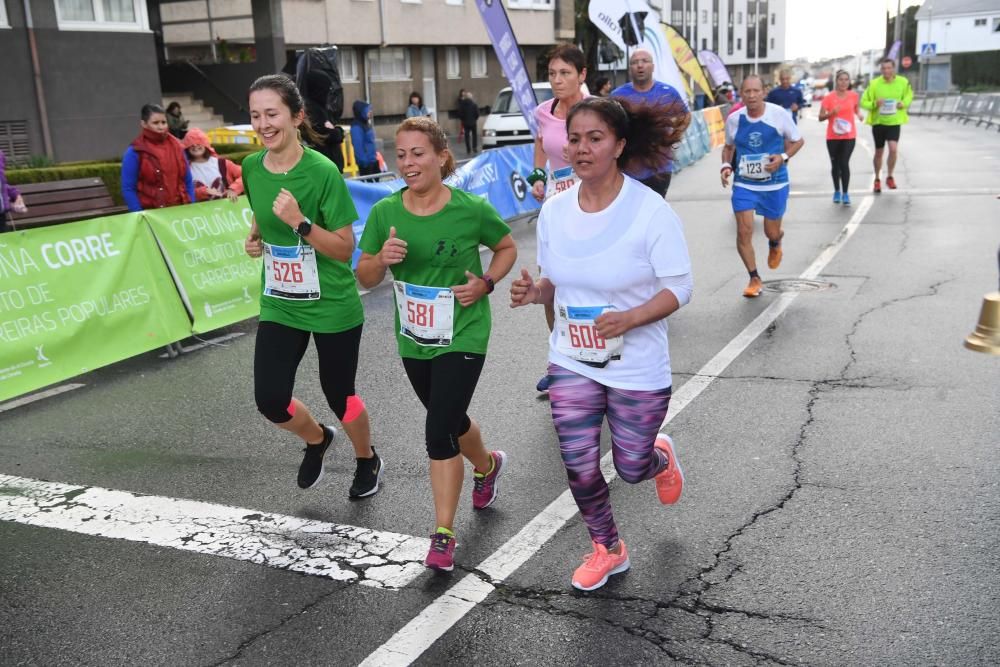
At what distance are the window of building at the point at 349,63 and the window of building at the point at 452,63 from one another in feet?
17.7

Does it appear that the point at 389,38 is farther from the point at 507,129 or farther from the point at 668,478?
the point at 668,478

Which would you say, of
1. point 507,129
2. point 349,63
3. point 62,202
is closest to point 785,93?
point 507,129

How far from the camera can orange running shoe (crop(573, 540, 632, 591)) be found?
3848 millimetres

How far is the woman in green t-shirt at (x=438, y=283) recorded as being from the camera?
4090mm

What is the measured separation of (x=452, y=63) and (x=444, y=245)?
1452 inches

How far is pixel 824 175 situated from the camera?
19.9 m

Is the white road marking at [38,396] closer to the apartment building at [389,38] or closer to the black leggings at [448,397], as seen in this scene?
the black leggings at [448,397]

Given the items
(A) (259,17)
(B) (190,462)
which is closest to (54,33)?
(A) (259,17)

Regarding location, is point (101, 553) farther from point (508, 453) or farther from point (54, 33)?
point (54, 33)

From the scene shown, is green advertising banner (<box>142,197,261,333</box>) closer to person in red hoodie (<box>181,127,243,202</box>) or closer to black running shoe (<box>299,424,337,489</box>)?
person in red hoodie (<box>181,127,243,202</box>)

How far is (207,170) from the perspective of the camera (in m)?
10.1

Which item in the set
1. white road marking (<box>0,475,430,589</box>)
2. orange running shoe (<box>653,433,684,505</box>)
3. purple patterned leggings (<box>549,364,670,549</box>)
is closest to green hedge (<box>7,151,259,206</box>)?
white road marking (<box>0,475,430,589</box>)

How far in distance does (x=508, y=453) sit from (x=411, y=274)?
1613 millimetres

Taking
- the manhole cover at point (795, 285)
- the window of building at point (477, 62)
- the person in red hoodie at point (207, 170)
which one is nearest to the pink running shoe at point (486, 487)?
the manhole cover at point (795, 285)
